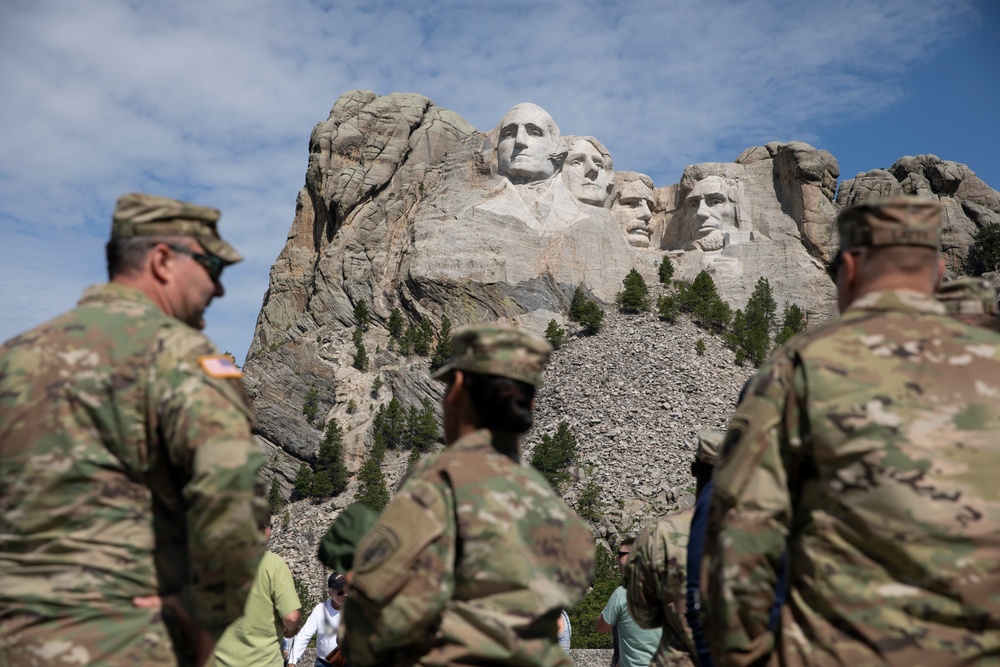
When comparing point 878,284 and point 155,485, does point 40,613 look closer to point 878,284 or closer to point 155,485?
point 155,485

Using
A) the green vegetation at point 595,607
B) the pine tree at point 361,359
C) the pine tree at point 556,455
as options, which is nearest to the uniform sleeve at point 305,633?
the green vegetation at point 595,607

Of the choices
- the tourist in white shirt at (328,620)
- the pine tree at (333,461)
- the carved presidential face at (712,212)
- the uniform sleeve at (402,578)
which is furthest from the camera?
the carved presidential face at (712,212)

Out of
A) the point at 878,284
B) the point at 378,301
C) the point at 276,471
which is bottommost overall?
the point at 276,471

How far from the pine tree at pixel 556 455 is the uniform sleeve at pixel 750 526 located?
2853 cm

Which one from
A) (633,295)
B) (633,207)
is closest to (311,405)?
(633,295)

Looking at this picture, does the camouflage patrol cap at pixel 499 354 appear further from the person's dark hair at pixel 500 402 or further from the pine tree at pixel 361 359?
the pine tree at pixel 361 359

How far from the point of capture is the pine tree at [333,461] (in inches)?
1395

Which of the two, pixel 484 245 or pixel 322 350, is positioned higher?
pixel 484 245

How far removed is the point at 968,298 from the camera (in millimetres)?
3973

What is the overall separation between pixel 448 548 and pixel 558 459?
2933cm

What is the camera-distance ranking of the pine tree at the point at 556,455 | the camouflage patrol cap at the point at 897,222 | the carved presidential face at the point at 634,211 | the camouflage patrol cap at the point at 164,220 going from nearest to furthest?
the camouflage patrol cap at the point at 897,222 < the camouflage patrol cap at the point at 164,220 < the pine tree at the point at 556,455 < the carved presidential face at the point at 634,211

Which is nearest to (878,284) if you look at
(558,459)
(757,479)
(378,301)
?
Result: (757,479)

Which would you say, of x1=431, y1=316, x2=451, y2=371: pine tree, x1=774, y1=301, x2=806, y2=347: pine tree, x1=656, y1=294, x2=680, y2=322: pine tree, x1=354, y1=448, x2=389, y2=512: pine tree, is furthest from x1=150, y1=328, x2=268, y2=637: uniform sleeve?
x1=774, y1=301, x2=806, y2=347: pine tree

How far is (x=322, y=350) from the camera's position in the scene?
40.0 metres
